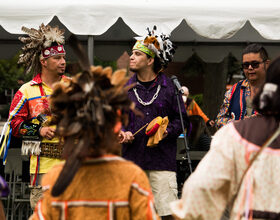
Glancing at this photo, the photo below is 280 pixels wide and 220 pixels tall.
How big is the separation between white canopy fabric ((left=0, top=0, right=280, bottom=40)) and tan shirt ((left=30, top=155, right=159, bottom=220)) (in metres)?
3.74

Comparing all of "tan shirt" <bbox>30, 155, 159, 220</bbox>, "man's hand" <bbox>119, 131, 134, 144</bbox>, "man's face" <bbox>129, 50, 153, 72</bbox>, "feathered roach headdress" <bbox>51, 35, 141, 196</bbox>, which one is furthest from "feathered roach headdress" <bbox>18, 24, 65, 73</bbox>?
"tan shirt" <bbox>30, 155, 159, 220</bbox>

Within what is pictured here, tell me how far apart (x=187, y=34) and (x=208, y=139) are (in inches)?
77.4

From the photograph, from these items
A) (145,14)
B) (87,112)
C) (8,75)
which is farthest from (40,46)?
(8,75)

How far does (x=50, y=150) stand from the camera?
5.18m

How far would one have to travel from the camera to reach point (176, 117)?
19.5 ft

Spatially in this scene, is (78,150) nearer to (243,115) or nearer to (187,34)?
(243,115)

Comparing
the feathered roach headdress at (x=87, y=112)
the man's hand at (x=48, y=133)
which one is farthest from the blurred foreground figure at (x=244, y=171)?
the man's hand at (x=48, y=133)

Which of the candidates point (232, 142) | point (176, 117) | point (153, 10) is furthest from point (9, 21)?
point (232, 142)

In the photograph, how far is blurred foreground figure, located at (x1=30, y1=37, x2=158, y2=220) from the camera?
9.07ft

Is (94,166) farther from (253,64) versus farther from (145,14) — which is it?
(145,14)

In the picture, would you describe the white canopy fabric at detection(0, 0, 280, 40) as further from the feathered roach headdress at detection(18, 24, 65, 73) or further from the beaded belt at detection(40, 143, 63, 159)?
the beaded belt at detection(40, 143, 63, 159)

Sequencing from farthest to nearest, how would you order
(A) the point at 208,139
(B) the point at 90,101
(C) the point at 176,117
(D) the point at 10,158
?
(A) the point at 208,139, (D) the point at 10,158, (C) the point at 176,117, (B) the point at 90,101

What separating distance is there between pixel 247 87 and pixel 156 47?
1.03 metres

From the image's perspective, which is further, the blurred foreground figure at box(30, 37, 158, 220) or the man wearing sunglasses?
the man wearing sunglasses
